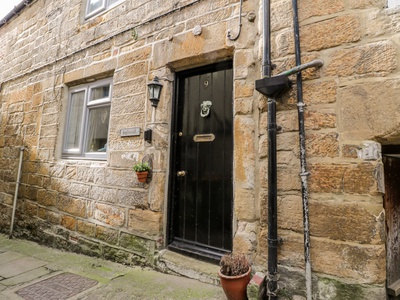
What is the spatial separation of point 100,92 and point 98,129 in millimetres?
596

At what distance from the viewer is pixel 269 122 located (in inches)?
78.2

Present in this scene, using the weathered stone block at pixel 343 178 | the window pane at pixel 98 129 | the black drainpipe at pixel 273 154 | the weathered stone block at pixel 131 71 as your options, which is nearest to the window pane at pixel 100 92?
the window pane at pixel 98 129

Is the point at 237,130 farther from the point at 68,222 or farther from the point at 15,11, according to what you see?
the point at 15,11

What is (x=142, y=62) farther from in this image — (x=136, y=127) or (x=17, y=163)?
(x=17, y=163)

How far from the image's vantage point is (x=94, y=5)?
4.16m

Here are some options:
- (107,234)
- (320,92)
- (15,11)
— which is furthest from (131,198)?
(15,11)

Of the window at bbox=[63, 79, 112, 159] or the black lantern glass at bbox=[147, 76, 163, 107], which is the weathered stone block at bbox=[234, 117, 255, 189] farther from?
the window at bbox=[63, 79, 112, 159]

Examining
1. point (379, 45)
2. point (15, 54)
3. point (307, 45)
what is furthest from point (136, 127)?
point (15, 54)

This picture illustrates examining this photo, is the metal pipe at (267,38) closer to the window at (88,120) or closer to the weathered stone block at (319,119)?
the weathered stone block at (319,119)

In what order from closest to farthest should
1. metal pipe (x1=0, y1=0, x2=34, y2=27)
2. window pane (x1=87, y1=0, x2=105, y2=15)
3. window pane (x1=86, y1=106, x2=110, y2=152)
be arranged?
window pane (x1=86, y1=106, x2=110, y2=152), window pane (x1=87, y1=0, x2=105, y2=15), metal pipe (x1=0, y1=0, x2=34, y2=27)

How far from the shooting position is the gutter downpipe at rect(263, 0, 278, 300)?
1.85 m

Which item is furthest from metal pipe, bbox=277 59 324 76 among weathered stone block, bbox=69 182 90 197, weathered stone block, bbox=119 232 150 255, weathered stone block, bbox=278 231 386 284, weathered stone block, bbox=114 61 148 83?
weathered stone block, bbox=69 182 90 197

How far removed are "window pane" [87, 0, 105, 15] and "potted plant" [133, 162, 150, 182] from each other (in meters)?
3.00

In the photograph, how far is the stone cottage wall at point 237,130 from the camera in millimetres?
1655
